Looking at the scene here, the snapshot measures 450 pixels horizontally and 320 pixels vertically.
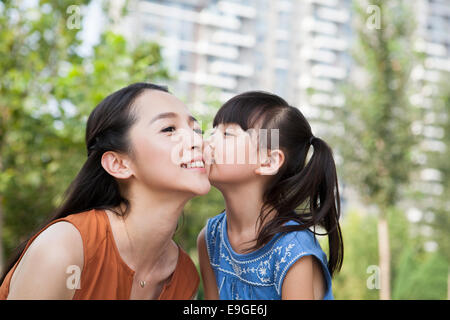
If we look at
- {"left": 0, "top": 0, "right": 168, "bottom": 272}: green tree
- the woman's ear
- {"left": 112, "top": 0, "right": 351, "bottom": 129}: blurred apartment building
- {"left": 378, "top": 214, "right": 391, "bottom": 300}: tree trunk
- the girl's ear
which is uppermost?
{"left": 112, "top": 0, "right": 351, "bottom": 129}: blurred apartment building

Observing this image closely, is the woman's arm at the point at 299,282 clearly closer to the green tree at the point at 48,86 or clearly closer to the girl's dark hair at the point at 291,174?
the girl's dark hair at the point at 291,174

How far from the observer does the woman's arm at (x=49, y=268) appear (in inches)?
66.7

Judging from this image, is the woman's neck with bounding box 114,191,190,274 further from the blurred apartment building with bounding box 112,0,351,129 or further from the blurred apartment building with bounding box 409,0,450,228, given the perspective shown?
the blurred apartment building with bounding box 112,0,351,129

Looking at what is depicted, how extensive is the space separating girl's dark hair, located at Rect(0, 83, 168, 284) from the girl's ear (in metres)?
0.72

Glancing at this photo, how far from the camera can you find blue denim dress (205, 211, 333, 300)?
7.18 ft

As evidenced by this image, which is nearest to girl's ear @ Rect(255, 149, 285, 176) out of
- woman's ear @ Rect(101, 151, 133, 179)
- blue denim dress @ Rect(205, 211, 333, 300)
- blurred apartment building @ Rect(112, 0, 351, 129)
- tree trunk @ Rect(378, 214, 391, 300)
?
blue denim dress @ Rect(205, 211, 333, 300)

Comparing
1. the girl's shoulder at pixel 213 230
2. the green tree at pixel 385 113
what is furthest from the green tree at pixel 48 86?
the green tree at pixel 385 113

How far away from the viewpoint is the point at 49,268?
1711mm

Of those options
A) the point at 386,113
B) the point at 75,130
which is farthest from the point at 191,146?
the point at 386,113

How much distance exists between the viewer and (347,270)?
49.1 ft

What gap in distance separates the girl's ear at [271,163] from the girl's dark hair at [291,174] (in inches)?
1.4
